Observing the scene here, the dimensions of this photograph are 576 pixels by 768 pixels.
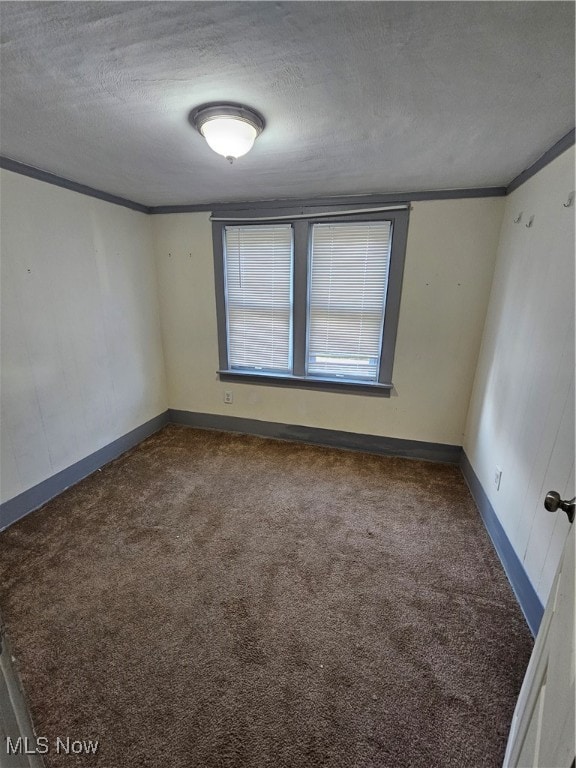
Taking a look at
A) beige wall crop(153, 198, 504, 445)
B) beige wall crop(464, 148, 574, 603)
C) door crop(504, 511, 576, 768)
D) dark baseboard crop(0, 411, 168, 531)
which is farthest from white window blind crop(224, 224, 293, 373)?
door crop(504, 511, 576, 768)

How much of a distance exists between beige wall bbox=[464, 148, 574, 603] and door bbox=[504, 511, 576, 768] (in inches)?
22.2

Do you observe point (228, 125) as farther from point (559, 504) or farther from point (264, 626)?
point (264, 626)

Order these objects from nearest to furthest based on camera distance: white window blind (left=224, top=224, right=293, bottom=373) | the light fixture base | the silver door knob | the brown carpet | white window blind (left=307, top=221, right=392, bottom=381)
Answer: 1. the silver door knob
2. the brown carpet
3. the light fixture base
4. white window blind (left=307, top=221, right=392, bottom=381)
5. white window blind (left=224, top=224, right=293, bottom=373)

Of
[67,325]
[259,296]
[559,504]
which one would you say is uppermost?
[259,296]

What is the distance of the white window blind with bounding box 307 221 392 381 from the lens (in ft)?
8.56

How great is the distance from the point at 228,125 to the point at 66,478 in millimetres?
2545

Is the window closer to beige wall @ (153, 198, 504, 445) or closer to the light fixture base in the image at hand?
beige wall @ (153, 198, 504, 445)

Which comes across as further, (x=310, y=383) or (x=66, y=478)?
(x=310, y=383)

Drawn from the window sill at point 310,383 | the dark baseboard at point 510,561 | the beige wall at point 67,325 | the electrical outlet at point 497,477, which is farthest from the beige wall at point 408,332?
the electrical outlet at point 497,477

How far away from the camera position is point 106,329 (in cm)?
268

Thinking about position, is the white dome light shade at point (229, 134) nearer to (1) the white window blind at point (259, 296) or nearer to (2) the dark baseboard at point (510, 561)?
(1) the white window blind at point (259, 296)

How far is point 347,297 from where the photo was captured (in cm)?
276

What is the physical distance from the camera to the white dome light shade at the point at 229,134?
53.3 inches

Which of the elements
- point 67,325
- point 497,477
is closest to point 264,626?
point 497,477
